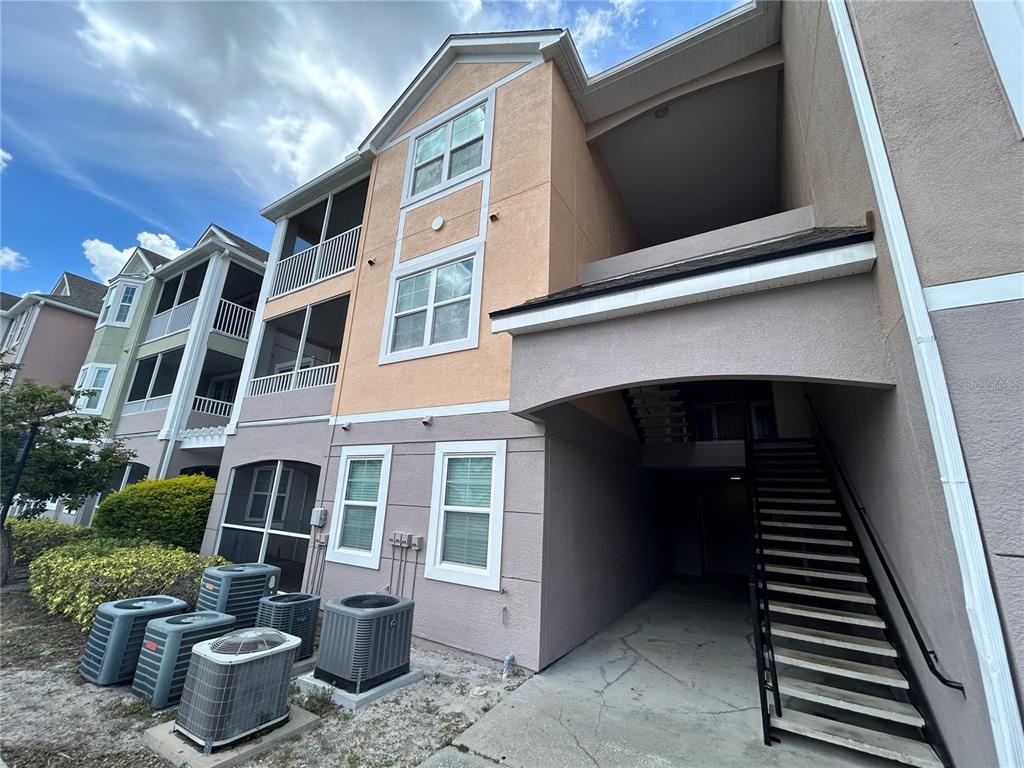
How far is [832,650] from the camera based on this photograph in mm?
5188

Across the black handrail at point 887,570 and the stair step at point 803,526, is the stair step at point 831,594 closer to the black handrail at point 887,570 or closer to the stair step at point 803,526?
the black handrail at point 887,570

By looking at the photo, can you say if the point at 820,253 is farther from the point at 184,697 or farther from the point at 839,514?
the point at 184,697

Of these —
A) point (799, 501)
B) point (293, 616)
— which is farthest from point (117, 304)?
point (799, 501)

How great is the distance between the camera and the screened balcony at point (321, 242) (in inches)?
377

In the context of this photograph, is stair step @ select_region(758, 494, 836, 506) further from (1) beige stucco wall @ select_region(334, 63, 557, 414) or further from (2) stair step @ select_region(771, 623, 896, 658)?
(1) beige stucco wall @ select_region(334, 63, 557, 414)

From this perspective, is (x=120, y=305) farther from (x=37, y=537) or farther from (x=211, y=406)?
(x=37, y=537)

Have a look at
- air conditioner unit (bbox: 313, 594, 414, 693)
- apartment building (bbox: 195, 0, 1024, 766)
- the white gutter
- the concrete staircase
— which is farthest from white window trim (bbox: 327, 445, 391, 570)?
the white gutter

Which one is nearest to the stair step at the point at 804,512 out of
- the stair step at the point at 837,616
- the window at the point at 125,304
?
the stair step at the point at 837,616

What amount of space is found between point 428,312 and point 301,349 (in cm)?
409

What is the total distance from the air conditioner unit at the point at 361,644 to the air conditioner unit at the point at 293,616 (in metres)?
0.74

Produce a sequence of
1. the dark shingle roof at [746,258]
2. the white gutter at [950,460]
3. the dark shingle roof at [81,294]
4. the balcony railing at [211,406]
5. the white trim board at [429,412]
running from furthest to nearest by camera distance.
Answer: the dark shingle roof at [81,294] → the balcony railing at [211,406] → the white trim board at [429,412] → the dark shingle roof at [746,258] → the white gutter at [950,460]

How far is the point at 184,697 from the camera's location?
10.8 ft

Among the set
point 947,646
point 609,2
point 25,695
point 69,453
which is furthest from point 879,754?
point 69,453

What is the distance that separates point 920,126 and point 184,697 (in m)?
6.92
